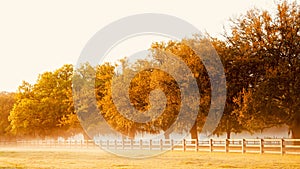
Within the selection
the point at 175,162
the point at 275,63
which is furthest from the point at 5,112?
the point at 175,162

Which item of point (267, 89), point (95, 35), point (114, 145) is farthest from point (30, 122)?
point (267, 89)

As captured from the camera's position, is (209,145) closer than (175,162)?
No

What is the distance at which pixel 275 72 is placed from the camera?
39.7 m

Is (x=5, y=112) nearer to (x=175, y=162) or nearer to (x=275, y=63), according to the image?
(x=275, y=63)

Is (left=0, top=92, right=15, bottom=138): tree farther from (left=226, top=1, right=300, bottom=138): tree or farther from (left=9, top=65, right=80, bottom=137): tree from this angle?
(left=226, top=1, right=300, bottom=138): tree

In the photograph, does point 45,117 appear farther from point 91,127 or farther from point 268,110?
point 268,110

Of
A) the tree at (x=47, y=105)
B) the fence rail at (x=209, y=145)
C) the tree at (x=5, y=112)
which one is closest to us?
the fence rail at (x=209, y=145)

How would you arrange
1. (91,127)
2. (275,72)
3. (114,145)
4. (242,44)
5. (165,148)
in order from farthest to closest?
(91,127), (114,145), (165,148), (242,44), (275,72)

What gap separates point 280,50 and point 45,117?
49.7m

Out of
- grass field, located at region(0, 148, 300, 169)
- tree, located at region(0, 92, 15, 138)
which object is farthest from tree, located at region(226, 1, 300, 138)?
tree, located at region(0, 92, 15, 138)

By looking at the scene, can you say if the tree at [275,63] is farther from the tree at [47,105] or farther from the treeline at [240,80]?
the tree at [47,105]

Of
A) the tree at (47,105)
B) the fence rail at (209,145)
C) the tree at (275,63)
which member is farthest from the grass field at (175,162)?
the tree at (47,105)

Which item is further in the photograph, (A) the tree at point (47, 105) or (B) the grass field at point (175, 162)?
(A) the tree at point (47, 105)

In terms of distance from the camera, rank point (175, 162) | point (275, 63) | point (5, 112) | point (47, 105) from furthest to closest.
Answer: point (5, 112) < point (47, 105) < point (275, 63) < point (175, 162)
